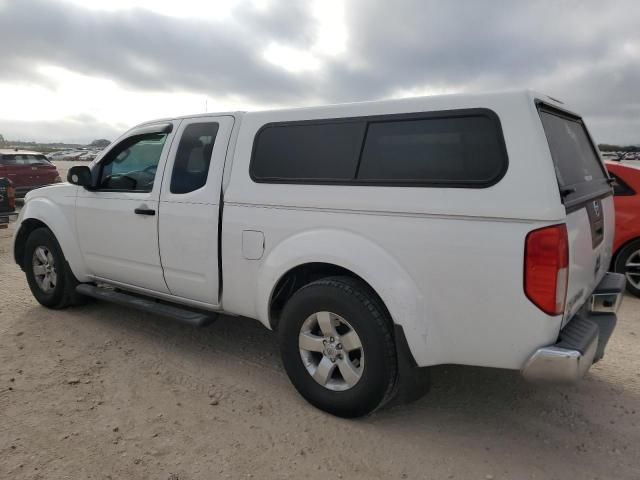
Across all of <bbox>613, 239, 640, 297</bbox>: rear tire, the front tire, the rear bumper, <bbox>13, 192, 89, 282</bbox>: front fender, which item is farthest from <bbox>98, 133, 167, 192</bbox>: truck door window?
<bbox>613, 239, 640, 297</bbox>: rear tire

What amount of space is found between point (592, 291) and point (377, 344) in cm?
147

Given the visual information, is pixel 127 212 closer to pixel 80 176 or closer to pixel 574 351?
pixel 80 176

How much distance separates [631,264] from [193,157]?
5.04m

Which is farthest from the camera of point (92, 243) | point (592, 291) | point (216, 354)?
point (92, 243)

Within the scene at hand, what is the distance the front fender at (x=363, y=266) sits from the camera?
2.69m

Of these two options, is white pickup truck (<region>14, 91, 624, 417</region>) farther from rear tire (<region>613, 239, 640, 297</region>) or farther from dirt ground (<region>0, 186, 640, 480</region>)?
rear tire (<region>613, 239, 640, 297</region>)

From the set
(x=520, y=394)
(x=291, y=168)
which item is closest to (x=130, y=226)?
(x=291, y=168)

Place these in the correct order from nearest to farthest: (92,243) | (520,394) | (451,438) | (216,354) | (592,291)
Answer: (451,438), (592,291), (520,394), (216,354), (92,243)

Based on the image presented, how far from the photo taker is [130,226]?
4113mm

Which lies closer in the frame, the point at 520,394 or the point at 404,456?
the point at 404,456

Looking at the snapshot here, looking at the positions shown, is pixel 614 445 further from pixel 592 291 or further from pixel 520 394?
pixel 592 291

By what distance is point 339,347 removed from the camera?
3.00 m

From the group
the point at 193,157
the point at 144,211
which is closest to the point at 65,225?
the point at 144,211

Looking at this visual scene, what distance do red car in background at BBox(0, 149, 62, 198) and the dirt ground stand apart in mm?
10974
